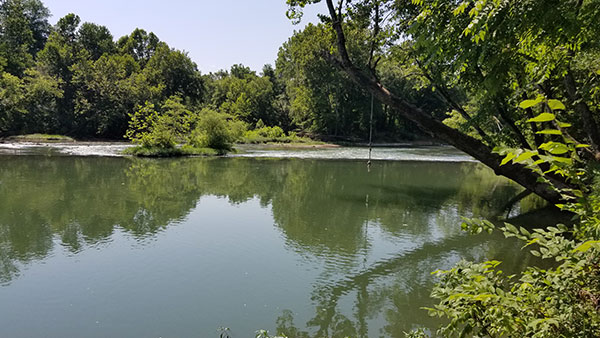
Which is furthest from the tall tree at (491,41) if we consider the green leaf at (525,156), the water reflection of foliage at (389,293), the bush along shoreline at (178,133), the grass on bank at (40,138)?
the grass on bank at (40,138)

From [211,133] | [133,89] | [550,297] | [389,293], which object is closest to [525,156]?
[550,297]

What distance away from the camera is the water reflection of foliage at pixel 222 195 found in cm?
810

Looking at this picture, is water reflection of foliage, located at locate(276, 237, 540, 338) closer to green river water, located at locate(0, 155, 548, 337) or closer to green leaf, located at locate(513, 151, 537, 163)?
green river water, located at locate(0, 155, 548, 337)

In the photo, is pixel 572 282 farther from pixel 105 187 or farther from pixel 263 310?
pixel 105 187

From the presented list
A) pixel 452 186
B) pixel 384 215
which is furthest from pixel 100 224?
pixel 452 186

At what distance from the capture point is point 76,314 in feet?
15.3

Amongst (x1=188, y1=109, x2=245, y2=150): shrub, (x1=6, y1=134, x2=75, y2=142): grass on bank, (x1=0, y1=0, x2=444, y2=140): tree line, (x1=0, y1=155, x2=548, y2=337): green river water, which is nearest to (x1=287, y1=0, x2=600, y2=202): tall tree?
(x1=0, y1=155, x2=548, y2=337): green river water

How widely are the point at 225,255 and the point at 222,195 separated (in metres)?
6.27

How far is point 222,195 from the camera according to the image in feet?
42.7

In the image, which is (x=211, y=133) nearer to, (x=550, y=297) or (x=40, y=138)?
(x=40, y=138)

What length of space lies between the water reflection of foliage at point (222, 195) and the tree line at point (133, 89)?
60.3ft

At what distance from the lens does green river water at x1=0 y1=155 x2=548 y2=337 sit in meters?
4.65

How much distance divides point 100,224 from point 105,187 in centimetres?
540

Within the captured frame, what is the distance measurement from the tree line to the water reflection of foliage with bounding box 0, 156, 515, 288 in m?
Answer: 18.4
